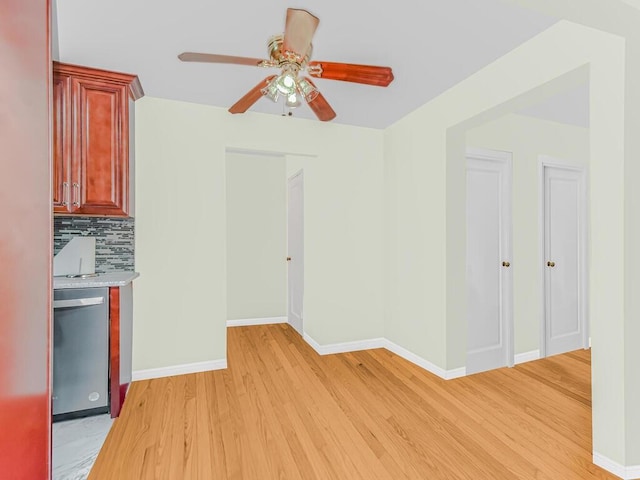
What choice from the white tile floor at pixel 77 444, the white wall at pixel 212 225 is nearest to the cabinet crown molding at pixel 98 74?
the white wall at pixel 212 225

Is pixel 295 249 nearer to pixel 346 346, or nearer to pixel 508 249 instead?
pixel 346 346

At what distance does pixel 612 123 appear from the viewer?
5.39 ft

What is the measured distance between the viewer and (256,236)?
4734 millimetres

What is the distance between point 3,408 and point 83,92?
93.2 inches

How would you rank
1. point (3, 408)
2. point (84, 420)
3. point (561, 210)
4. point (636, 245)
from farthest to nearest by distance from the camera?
point (561, 210)
point (84, 420)
point (636, 245)
point (3, 408)

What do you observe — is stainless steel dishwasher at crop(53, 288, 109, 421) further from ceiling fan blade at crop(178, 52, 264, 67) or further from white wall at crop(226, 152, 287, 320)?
white wall at crop(226, 152, 287, 320)

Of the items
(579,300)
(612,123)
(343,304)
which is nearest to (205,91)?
(343,304)

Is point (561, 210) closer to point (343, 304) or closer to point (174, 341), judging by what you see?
point (343, 304)

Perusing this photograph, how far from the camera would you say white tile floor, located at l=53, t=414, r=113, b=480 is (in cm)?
170

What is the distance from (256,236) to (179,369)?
2227 millimetres

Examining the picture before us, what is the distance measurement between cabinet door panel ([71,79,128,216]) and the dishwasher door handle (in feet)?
2.14

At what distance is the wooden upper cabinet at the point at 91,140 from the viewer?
2.27 meters

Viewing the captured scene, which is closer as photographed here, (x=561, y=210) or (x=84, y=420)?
(x=84, y=420)

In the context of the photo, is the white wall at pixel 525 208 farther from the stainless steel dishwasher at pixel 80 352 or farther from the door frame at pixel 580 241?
the stainless steel dishwasher at pixel 80 352
